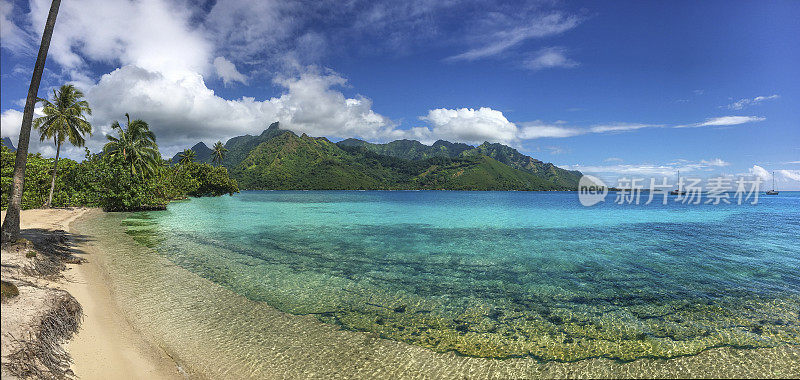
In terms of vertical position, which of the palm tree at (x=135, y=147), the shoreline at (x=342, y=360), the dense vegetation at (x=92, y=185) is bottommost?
the shoreline at (x=342, y=360)

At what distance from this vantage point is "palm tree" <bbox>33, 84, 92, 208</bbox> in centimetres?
3541

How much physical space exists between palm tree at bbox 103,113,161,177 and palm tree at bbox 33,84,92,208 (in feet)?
23.4

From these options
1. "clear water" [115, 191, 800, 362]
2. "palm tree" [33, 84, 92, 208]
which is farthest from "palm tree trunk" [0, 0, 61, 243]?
"palm tree" [33, 84, 92, 208]

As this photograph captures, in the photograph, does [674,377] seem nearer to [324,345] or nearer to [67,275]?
[324,345]

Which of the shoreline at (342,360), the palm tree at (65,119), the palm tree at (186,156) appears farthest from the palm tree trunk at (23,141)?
the palm tree at (186,156)

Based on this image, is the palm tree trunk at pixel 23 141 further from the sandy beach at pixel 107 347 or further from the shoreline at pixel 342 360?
the shoreline at pixel 342 360

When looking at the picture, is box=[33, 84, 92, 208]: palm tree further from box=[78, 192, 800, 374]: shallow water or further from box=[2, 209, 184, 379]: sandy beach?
box=[2, 209, 184, 379]: sandy beach

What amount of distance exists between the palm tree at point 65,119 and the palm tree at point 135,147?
713 centimetres

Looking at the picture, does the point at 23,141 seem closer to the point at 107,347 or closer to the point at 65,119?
the point at 107,347

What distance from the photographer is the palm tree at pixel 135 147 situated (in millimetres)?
45281

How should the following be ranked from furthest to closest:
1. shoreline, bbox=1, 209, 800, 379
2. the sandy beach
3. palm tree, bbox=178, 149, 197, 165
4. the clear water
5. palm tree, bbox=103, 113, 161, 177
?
palm tree, bbox=178, 149, 197, 165, palm tree, bbox=103, 113, 161, 177, the clear water, shoreline, bbox=1, 209, 800, 379, the sandy beach

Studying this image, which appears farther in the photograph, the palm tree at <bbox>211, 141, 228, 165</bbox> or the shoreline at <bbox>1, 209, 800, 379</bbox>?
the palm tree at <bbox>211, 141, 228, 165</bbox>

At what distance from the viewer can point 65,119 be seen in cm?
3578

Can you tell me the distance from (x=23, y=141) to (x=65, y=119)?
3072cm
